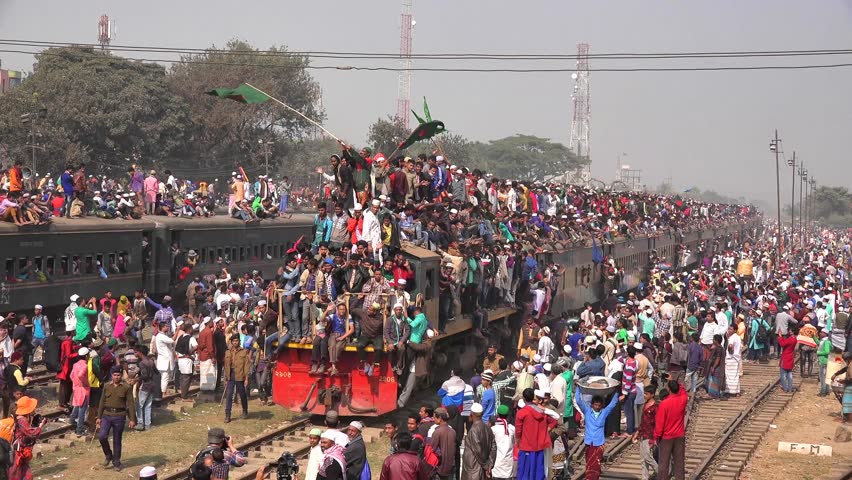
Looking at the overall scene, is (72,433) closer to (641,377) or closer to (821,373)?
(641,377)

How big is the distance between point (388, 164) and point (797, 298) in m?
13.6

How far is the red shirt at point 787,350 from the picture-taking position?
72.4 ft

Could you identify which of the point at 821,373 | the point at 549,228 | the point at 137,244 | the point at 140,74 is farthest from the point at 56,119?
the point at 821,373

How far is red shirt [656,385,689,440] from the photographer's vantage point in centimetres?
1330

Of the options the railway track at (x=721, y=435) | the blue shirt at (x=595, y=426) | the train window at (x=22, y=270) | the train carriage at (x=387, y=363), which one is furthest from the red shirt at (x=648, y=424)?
the train window at (x=22, y=270)

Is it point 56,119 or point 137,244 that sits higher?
point 56,119

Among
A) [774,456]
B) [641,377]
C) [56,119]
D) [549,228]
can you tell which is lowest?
[774,456]

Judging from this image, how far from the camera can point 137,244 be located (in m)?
28.3

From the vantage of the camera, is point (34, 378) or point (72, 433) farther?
point (34, 378)

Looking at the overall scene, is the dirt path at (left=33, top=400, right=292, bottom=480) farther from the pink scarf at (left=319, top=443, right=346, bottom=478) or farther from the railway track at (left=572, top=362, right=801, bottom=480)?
the railway track at (left=572, top=362, right=801, bottom=480)

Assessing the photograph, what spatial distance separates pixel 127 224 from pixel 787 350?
16.1m

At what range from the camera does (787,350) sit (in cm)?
2234

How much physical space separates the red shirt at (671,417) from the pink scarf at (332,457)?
457cm

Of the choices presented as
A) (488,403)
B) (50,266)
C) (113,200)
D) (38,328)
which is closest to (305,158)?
(113,200)
